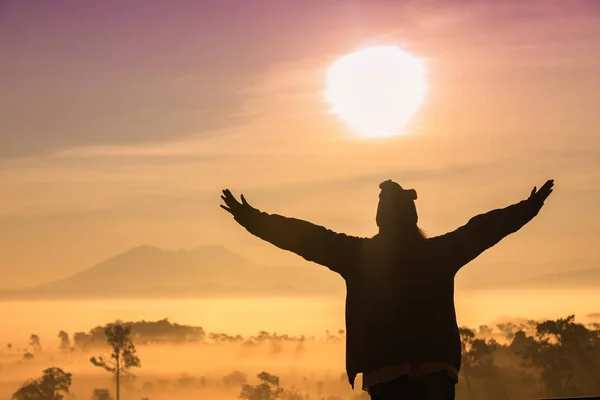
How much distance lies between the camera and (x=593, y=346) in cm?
9406

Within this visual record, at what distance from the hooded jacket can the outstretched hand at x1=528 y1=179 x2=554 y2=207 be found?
54cm

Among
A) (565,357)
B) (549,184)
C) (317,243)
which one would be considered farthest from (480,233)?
(565,357)

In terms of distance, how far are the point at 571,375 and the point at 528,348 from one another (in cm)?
564

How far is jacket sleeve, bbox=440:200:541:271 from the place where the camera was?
9.05 metres

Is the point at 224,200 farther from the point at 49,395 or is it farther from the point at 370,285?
the point at 49,395

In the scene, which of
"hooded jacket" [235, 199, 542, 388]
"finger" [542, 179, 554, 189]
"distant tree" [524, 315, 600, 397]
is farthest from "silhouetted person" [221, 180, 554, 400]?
"distant tree" [524, 315, 600, 397]

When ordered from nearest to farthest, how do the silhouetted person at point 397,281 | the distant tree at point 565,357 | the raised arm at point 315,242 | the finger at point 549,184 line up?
the silhouetted person at point 397,281 < the raised arm at point 315,242 < the finger at point 549,184 < the distant tree at point 565,357

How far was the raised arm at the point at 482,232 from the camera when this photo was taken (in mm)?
9055

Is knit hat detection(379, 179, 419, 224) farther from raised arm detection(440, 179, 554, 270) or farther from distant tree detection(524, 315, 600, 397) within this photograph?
distant tree detection(524, 315, 600, 397)

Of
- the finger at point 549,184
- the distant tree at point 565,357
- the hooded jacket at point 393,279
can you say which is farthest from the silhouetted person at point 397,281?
the distant tree at point 565,357

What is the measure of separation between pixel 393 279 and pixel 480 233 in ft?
2.93

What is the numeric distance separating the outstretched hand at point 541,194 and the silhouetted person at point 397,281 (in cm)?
43

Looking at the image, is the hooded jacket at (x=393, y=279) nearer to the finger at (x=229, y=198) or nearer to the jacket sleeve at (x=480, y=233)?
the jacket sleeve at (x=480, y=233)

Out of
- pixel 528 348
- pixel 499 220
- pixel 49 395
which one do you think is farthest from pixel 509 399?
pixel 499 220
